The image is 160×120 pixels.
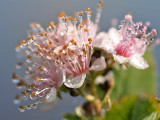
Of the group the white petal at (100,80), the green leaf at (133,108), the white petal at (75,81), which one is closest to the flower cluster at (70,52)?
the white petal at (75,81)

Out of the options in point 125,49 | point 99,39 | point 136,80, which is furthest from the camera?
point 136,80

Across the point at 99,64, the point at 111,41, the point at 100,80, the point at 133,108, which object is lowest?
the point at 133,108

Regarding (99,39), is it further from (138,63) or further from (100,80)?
(100,80)

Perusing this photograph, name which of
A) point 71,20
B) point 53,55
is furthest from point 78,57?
point 71,20

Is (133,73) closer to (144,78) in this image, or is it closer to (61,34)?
(144,78)

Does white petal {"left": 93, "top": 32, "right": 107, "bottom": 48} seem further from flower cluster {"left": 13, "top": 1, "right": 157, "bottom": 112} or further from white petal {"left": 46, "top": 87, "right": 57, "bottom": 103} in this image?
white petal {"left": 46, "top": 87, "right": 57, "bottom": 103}

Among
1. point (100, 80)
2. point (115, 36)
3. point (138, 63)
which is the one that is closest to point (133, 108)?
point (138, 63)
